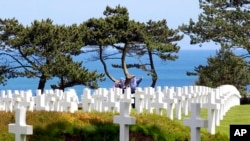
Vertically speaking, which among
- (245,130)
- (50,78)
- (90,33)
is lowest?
(245,130)

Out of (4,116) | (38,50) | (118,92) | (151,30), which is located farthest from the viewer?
(151,30)

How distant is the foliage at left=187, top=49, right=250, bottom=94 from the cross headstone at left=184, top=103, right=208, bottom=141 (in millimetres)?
43206

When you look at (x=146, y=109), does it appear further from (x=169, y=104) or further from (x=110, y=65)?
(x=110, y=65)

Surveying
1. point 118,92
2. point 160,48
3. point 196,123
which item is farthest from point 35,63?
point 196,123

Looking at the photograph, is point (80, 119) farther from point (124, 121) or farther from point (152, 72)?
point (152, 72)

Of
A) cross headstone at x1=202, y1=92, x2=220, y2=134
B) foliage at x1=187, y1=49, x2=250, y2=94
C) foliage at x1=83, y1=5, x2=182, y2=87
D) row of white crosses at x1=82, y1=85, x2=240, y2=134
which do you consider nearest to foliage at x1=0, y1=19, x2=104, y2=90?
foliage at x1=83, y1=5, x2=182, y2=87

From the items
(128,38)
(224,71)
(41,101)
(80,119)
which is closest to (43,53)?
(128,38)

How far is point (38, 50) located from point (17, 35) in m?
2.07

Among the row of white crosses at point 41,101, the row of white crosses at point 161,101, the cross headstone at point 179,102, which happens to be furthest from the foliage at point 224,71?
the cross headstone at point 179,102

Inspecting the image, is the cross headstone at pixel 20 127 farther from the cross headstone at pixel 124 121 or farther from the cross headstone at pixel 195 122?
the cross headstone at pixel 195 122

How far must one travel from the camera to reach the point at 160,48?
5275cm

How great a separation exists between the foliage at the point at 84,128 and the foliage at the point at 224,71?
4031 cm

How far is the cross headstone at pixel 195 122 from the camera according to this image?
10.6 meters

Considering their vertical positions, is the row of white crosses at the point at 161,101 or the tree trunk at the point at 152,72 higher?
the tree trunk at the point at 152,72
